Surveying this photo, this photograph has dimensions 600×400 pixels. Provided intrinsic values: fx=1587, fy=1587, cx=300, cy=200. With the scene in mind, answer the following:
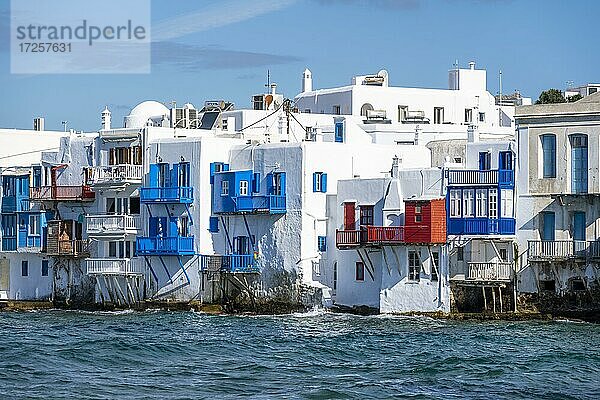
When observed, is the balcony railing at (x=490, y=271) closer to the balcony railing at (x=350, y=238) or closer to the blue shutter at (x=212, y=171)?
the balcony railing at (x=350, y=238)

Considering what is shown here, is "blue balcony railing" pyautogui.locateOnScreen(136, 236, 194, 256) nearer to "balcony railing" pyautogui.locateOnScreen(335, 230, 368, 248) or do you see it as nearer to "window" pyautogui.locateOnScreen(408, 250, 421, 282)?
"balcony railing" pyautogui.locateOnScreen(335, 230, 368, 248)

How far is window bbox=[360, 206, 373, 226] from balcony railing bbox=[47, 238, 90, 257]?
1388 centimetres

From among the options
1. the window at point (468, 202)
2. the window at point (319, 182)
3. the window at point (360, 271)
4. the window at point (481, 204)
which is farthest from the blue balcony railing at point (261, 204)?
the window at point (481, 204)

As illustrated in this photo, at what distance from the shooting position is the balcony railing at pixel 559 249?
56.4m

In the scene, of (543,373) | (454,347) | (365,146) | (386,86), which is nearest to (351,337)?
(454,347)

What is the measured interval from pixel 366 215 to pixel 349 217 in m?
0.74

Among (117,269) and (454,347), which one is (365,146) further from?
(454,347)

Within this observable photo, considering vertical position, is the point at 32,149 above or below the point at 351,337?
above

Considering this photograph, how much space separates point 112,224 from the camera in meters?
66.6

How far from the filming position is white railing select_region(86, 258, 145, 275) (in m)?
65.6

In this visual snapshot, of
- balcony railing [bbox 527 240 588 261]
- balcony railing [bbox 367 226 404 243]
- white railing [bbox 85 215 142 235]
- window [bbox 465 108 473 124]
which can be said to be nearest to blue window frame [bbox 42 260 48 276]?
white railing [bbox 85 215 142 235]

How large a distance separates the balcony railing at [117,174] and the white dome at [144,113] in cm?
1077

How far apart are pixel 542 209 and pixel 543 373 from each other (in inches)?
649

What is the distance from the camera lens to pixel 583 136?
187ft
